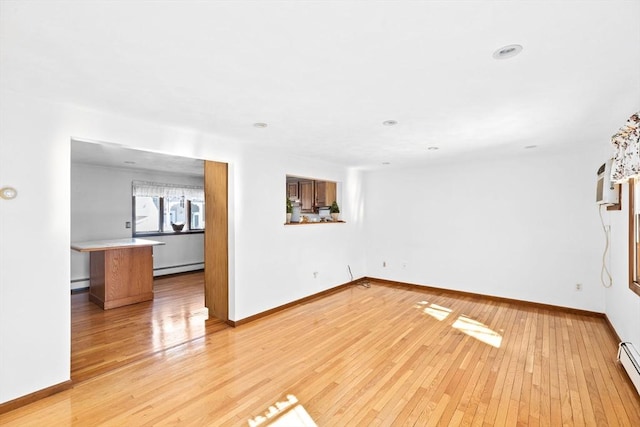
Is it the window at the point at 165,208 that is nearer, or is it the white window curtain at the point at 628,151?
the white window curtain at the point at 628,151

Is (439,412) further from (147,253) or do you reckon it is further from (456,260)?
(147,253)

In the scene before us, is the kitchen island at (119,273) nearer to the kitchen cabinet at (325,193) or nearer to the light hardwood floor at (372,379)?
the light hardwood floor at (372,379)

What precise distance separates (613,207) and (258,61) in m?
4.23

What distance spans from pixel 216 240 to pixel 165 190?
11.0 feet

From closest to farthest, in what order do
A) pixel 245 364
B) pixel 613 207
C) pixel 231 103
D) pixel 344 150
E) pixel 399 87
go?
pixel 399 87 → pixel 231 103 → pixel 245 364 → pixel 613 207 → pixel 344 150

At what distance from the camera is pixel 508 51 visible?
1669 millimetres

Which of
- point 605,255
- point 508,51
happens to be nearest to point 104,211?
point 508,51

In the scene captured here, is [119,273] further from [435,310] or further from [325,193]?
[435,310]

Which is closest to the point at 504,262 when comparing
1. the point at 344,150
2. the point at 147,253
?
the point at 344,150

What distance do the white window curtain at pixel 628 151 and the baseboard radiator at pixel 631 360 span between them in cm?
151

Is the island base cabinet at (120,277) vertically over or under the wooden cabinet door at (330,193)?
under

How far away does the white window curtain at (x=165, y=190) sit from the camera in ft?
20.9

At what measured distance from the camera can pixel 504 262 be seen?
4.91 meters

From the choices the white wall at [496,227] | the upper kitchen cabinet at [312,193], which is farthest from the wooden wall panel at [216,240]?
the white wall at [496,227]
